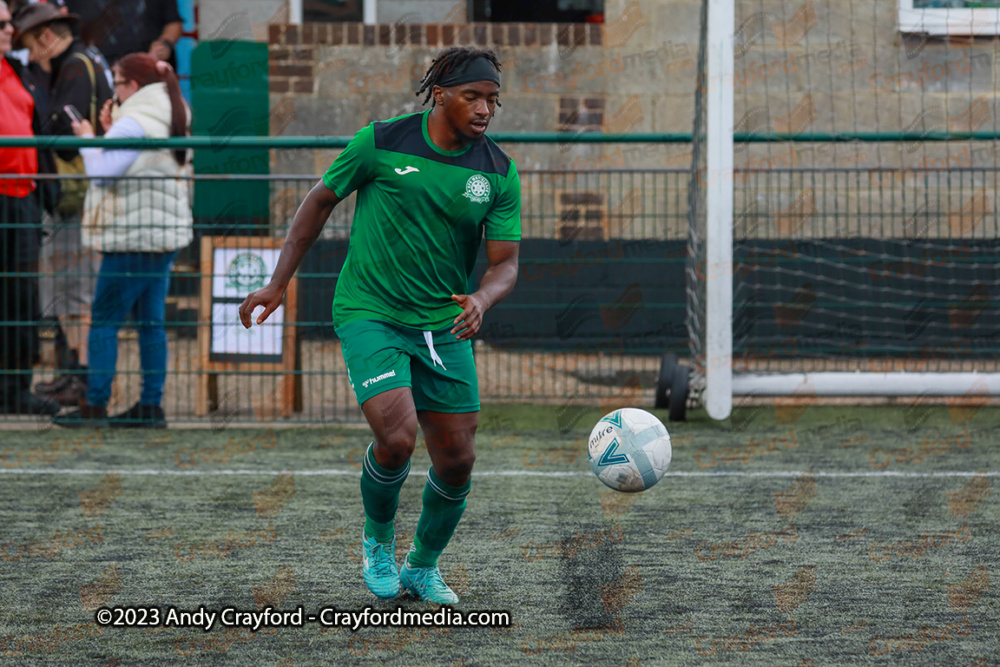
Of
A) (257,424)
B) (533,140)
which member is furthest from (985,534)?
(257,424)

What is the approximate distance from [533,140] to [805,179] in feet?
6.85

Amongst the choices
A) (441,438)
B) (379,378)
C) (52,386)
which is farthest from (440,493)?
(52,386)

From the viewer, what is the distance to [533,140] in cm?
822

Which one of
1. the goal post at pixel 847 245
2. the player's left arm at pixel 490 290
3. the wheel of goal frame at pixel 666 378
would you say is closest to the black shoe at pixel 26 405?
the wheel of goal frame at pixel 666 378

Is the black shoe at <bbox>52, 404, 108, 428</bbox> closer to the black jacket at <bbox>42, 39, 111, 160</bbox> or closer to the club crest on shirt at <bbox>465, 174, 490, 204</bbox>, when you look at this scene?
the black jacket at <bbox>42, 39, 111, 160</bbox>

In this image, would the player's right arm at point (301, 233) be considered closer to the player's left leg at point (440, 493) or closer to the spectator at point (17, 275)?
the player's left leg at point (440, 493)

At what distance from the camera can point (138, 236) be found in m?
8.18

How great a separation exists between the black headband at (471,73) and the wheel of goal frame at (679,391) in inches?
170

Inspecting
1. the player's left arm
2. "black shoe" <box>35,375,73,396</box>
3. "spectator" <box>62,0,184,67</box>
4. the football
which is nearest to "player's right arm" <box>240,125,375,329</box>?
the player's left arm

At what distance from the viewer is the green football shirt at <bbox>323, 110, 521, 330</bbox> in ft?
13.9

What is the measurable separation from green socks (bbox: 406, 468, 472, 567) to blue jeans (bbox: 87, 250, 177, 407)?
430 centimetres

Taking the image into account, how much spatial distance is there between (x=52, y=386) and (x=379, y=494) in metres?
5.39

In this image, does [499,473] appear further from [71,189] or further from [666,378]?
[71,189]

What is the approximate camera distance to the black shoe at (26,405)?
27.4 feet
